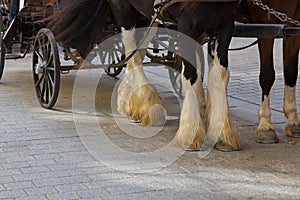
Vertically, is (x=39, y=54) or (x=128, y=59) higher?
(x=128, y=59)

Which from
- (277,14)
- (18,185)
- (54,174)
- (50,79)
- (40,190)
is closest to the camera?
(40,190)

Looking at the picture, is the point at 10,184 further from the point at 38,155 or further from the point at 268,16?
the point at 268,16

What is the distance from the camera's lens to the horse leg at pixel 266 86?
5.22 m

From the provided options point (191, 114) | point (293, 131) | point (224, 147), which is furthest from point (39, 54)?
point (293, 131)

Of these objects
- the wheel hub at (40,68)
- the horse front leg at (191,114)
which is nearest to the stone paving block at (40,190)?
the horse front leg at (191,114)

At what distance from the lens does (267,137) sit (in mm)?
5309

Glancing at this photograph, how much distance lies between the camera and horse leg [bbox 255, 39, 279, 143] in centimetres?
522

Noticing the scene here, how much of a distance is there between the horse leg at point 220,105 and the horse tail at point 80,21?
164 cm

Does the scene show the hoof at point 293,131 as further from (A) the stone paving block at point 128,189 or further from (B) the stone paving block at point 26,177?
(B) the stone paving block at point 26,177

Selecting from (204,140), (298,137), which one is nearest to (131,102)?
(204,140)

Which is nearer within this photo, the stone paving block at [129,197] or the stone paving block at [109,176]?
the stone paving block at [129,197]

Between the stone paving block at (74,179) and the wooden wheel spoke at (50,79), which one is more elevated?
the wooden wheel spoke at (50,79)

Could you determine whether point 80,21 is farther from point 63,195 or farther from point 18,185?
point 63,195

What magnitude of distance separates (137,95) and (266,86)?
139 cm
